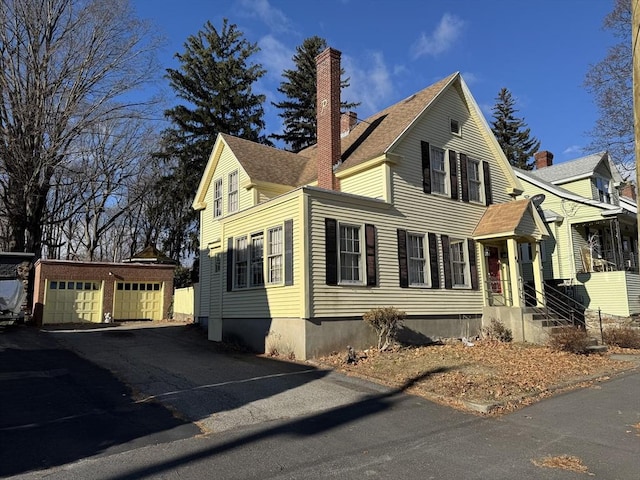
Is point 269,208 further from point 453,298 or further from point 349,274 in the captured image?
point 453,298

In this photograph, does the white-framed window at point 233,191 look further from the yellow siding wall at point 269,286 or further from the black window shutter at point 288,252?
the black window shutter at point 288,252

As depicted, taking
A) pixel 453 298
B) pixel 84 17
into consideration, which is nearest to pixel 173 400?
pixel 453 298

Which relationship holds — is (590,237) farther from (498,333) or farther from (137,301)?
(137,301)

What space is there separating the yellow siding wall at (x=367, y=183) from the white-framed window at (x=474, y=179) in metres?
4.76

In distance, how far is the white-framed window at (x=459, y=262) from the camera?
16.9 metres

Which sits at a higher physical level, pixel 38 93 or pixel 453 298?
pixel 38 93

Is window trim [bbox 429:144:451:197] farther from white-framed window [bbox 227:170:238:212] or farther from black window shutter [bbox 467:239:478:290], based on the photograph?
white-framed window [bbox 227:170:238:212]

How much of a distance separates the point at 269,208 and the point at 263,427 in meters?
8.32

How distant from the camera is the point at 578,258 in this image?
74.8ft

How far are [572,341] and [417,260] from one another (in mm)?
5066

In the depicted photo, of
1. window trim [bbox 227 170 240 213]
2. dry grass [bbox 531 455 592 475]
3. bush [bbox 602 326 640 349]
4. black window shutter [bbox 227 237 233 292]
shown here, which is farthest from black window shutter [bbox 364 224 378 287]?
bush [bbox 602 326 640 349]

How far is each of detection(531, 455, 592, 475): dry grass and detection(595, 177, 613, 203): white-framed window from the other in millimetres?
23775

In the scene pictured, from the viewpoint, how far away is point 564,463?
5.66 m

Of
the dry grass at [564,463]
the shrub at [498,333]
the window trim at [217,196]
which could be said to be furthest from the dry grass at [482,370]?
the window trim at [217,196]
